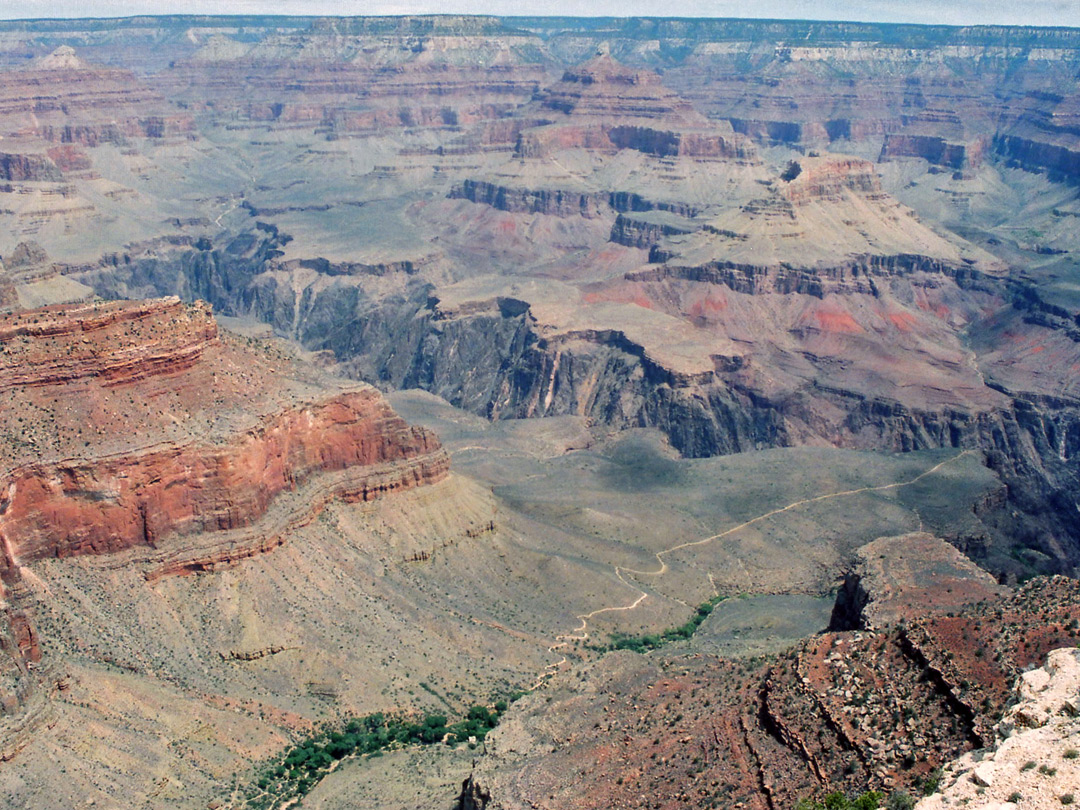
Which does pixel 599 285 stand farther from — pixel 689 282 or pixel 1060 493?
pixel 1060 493

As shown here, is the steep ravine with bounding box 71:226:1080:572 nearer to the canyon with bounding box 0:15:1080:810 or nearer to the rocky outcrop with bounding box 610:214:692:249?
the canyon with bounding box 0:15:1080:810

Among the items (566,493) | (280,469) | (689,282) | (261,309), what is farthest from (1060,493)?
(261,309)

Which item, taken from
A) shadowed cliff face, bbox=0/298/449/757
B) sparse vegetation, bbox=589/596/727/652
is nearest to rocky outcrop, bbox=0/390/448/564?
shadowed cliff face, bbox=0/298/449/757

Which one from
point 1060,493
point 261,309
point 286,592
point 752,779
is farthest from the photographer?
point 261,309

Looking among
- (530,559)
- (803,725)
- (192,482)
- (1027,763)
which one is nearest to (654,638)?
(530,559)

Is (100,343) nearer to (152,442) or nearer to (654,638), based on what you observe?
(152,442)

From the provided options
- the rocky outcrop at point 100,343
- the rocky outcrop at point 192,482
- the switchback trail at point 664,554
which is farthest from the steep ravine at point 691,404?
the rocky outcrop at point 100,343

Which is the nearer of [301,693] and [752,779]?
[752,779]

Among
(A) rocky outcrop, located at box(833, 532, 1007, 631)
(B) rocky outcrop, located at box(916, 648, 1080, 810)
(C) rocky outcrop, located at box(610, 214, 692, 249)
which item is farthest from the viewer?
(C) rocky outcrop, located at box(610, 214, 692, 249)

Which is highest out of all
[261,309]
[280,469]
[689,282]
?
[280,469]
